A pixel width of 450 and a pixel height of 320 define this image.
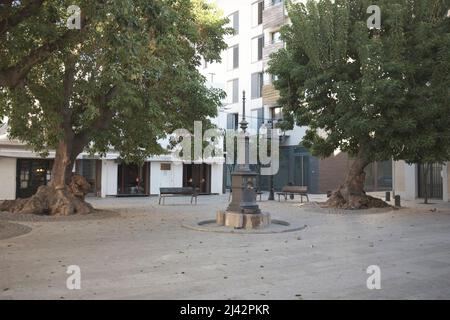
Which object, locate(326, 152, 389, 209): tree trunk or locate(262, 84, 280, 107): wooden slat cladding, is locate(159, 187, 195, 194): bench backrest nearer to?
locate(326, 152, 389, 209): tree trunk

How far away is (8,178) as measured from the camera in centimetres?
2586

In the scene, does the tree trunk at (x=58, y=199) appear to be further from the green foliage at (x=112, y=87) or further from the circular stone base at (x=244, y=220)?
the circular stone base at (x=244, y=220)

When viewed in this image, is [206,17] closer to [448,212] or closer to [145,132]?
[145,132]

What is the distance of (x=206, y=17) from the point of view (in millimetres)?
18656

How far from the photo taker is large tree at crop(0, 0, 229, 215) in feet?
47.2

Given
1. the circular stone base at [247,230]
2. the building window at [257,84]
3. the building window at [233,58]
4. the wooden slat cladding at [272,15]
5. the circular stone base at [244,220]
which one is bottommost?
the circular stone base at [247,230]

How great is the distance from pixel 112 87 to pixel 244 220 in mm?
6899

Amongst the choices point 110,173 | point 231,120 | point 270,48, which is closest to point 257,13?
point 270,48

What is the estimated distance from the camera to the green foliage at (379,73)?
1620 centimetres

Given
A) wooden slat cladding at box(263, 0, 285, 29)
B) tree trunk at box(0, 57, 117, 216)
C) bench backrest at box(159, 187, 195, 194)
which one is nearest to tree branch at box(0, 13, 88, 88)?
tree trunk at box(0, 57, 117, 216)

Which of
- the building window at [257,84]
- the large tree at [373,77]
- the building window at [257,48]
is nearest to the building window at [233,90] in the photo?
the building window at [257,84]

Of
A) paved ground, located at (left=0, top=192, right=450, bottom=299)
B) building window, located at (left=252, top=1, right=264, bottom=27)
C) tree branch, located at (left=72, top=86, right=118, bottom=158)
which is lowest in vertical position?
paved ground, located at (left=0, top=192, right=450, bottom=299)

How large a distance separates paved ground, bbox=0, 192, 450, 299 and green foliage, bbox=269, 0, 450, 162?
4.22m

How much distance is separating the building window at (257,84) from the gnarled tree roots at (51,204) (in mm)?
24660
